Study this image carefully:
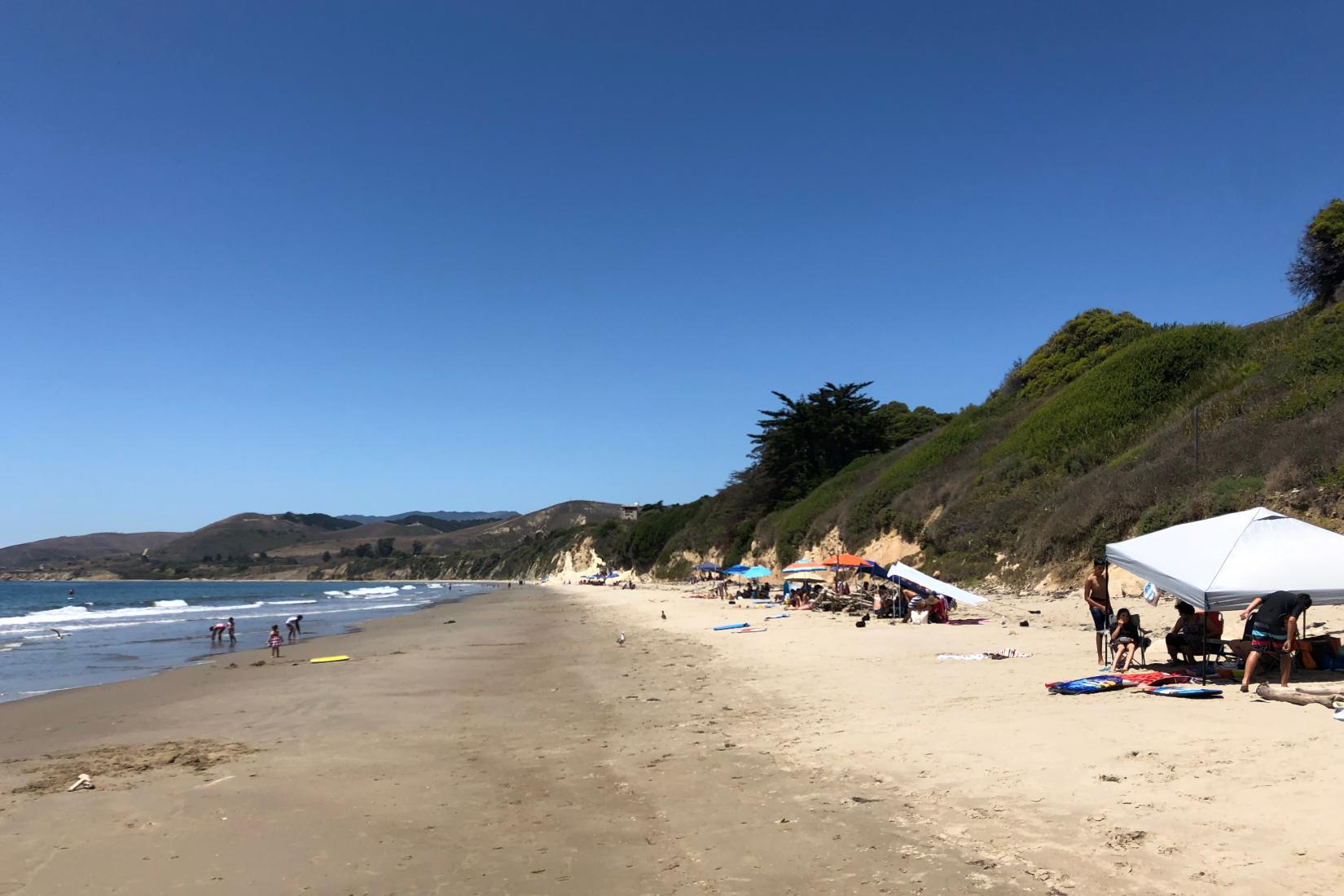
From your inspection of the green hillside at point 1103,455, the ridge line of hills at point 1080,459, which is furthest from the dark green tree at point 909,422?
the green hillside at point 1103,455

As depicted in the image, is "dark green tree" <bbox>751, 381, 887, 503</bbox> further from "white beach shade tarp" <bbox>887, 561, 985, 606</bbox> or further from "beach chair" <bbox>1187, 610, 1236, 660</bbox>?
"beach chair" <bbox>1187, 610, 1236, 660</bbox>

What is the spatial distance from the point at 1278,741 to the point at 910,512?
1078 inches

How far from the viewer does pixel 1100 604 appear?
10266 mm

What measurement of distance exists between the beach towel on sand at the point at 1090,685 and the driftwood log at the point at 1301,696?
3.90 feet

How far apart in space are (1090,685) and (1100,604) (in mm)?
2334

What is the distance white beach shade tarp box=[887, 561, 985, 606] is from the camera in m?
17.4

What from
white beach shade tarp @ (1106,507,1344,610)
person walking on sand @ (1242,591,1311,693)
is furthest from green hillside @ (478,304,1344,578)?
person walking on sand @ (1242,591,1311,693)

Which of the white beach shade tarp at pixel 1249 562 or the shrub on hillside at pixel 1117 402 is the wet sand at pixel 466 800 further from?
the shrub on hillside at pixel 1117 402

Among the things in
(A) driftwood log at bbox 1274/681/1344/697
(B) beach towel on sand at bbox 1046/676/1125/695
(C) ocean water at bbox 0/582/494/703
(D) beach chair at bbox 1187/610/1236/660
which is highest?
(D) beach chair at bbox 1187/610/1236/660

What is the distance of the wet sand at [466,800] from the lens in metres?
4.70

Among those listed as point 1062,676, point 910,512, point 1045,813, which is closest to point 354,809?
point 1045,813

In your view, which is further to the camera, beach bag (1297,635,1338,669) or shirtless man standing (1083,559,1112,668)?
shirtless man standing (1083,559,1112,668)

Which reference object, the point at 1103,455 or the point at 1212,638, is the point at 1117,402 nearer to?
the point at 1103,455

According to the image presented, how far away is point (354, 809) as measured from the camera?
624cm
